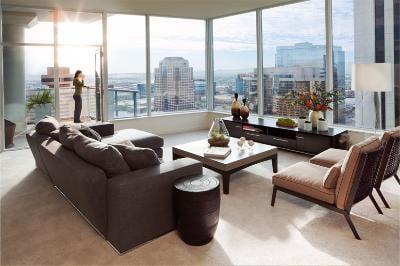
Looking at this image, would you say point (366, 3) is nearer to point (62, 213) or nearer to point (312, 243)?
point (312, 243)

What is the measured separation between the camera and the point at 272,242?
2500mm

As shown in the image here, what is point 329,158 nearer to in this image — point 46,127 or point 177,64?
point 46,127

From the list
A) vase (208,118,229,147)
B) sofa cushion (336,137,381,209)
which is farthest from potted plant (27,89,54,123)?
sofa cushion (336,137,381,209)

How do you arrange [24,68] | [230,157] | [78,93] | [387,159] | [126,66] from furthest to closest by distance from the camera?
1. [126,66]
2. [78,93]
3. [24,68]
4. [230,157]
5. [387,159]

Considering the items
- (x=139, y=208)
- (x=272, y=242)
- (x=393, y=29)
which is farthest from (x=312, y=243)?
(x=393, y=29)

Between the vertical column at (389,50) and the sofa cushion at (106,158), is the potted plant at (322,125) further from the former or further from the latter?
the sofa cushion at (106,158)

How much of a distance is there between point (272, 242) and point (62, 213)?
2.01 m

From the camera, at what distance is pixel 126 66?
6.99 metres

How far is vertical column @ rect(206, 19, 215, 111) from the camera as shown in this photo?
7.91 meters

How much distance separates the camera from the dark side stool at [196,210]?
2.36 metres

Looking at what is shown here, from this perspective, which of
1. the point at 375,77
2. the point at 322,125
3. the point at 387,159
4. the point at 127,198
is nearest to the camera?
the point at 127,198

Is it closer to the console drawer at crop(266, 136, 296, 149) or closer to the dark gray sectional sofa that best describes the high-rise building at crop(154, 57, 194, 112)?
the console drawer at crop(266, 136, 296, 149)

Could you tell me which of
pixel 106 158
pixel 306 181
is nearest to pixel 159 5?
pixel 106 158

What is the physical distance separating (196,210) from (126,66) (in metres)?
5.33
